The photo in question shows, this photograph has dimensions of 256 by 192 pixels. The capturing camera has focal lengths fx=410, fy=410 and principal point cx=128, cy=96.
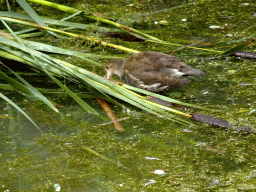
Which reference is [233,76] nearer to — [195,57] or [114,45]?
[195,57]

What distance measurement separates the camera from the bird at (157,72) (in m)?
3.98

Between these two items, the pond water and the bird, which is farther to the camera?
the bird

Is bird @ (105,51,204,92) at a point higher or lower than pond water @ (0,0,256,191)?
higher

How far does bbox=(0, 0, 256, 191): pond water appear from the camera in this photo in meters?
2.73

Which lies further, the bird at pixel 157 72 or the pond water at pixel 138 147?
the bird at pixel 157 72

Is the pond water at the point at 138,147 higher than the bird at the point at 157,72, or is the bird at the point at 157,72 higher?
the bird at the point at 157,72

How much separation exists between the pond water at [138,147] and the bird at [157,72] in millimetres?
159

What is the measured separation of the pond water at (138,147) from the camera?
2.73m

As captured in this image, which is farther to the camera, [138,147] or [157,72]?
[157,72]

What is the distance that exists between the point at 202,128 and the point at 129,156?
2.28 ft

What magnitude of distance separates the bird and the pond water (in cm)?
16

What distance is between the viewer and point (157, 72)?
403 cm

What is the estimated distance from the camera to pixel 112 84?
361 cm

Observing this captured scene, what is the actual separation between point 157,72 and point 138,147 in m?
1.09
